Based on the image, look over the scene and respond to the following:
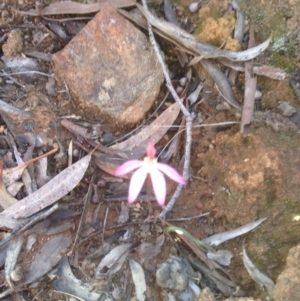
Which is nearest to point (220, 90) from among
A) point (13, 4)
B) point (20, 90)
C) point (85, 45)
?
point (85, 45)

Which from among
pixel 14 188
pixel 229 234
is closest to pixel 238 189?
pixel 229 234

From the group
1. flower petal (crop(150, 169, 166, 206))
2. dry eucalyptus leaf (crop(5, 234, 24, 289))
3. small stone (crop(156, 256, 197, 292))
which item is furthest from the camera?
dry eucalyptus leaf (crop(5, 234, 24, 289))

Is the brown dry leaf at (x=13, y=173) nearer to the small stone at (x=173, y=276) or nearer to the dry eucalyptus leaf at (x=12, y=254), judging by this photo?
the dry eucalyptus leaf at (x=12, y=254)

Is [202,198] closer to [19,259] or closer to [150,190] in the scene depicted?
[150,190]

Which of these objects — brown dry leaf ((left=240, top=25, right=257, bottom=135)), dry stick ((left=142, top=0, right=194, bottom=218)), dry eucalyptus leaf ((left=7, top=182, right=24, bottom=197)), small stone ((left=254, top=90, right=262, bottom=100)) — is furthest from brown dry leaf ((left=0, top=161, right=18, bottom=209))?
small stone ((left=254, top=90, right=262, bottom=100))

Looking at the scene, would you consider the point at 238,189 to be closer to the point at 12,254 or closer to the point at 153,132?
the point at 153,132

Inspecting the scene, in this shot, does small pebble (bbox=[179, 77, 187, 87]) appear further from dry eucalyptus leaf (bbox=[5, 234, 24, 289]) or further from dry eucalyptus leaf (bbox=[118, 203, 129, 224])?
dry eucalyptus leaf (bbox=[5, 234, 24, 289])

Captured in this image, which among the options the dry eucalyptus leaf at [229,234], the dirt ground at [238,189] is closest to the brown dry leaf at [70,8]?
the dirt ground at [238,189]
